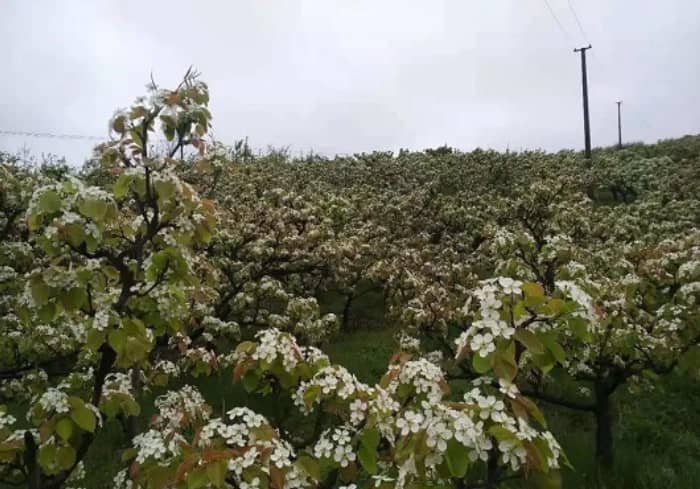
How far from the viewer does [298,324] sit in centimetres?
873

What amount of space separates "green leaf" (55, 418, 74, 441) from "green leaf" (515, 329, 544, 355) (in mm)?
2221

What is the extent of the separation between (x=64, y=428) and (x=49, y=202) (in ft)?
3.73

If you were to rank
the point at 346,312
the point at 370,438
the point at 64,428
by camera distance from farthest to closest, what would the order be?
the point at 346,312
the point at 64,428
the point at 370,438

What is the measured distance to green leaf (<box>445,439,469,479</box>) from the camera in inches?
93.2

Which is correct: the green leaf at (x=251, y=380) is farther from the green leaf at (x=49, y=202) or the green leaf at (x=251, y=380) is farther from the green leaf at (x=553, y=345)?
the green leaf at (x=553, y=345)

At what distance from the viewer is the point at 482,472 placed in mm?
5719


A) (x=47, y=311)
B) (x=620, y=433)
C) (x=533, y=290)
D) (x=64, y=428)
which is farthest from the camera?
(x=620, y=433)

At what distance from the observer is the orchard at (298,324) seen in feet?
9.03

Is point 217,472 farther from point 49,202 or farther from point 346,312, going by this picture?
point 346,312

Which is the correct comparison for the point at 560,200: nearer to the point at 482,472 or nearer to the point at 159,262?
the point at 482,472

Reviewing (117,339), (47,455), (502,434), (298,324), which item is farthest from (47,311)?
(298,324)

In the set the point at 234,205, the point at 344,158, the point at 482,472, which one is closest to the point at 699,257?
the point at 482,472

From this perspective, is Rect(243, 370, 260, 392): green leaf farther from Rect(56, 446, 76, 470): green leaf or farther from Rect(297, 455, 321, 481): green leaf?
Rect(56, 446, 76, 470): green leaf

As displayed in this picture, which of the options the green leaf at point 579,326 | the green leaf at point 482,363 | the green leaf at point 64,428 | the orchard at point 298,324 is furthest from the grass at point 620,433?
the green leaf at point 579,326
